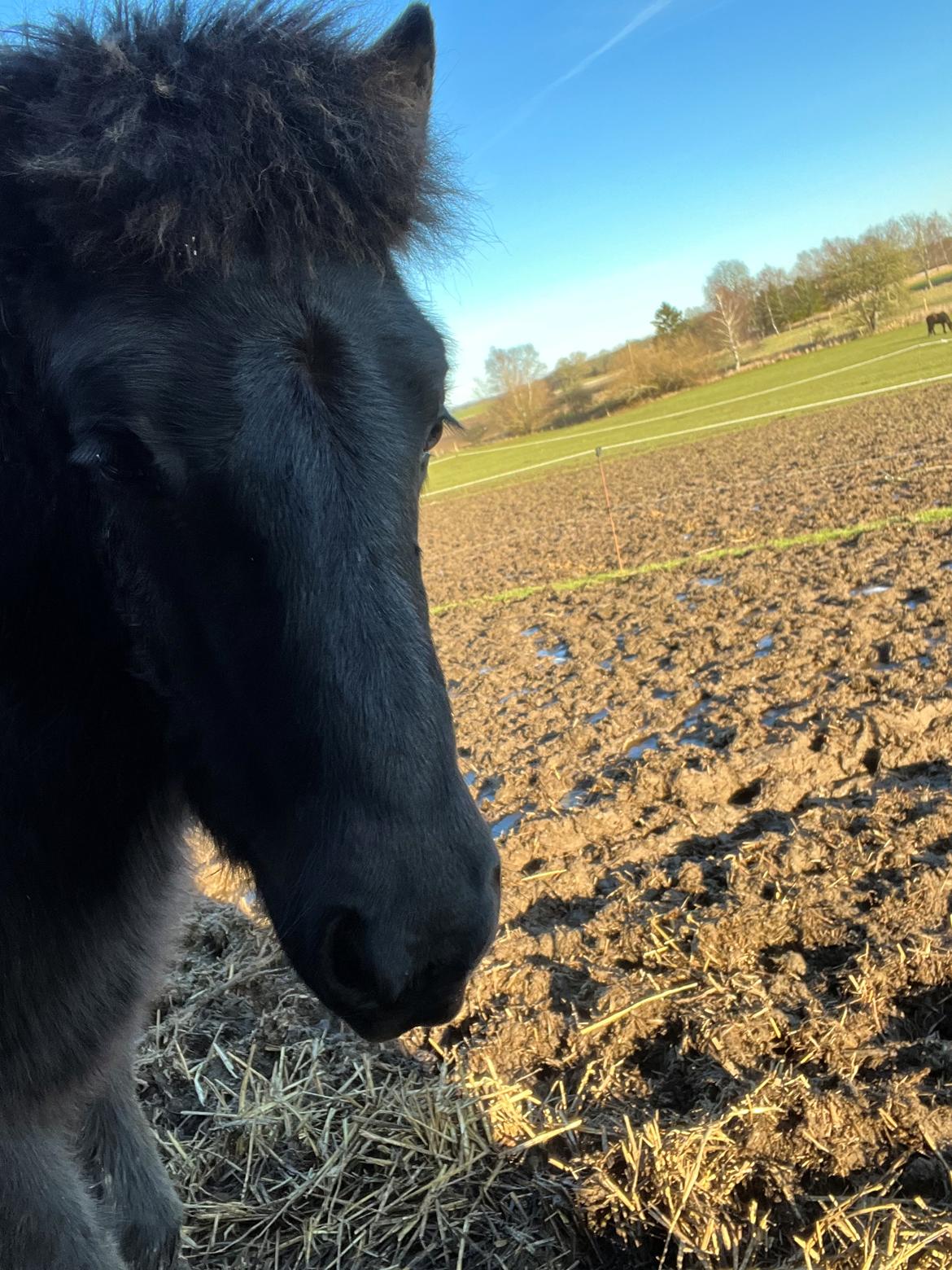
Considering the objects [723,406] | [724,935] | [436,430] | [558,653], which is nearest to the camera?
[436,430]

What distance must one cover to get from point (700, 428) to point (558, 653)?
26.0 metres

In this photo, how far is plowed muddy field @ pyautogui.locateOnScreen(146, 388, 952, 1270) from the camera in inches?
94.0

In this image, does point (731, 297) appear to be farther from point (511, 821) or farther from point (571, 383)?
point (511, 821)

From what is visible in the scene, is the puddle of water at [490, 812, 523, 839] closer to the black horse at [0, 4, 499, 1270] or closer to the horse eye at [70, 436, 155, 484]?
the black horse at [0, 4, 499, 1270]

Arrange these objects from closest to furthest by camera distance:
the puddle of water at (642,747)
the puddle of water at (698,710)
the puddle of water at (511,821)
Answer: the puddle of water at (511,821) < the puddle of water at (642,747) < the puddle of water at (698,710)

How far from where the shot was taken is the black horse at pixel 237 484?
4.50 ft

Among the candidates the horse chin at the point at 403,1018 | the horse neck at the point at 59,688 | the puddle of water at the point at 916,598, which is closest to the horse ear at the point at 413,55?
the horse neck at the point at 59,688

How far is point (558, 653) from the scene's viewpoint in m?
8.72

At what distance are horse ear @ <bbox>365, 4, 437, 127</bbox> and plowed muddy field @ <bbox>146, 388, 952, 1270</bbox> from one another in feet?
9.70

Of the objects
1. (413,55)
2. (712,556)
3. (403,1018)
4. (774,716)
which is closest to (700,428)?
(712,556)

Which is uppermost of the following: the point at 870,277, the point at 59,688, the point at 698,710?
the point at 870,277

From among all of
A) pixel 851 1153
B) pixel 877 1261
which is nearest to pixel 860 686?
pixel 851 1153

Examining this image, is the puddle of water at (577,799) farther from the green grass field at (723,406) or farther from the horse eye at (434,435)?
the green grass field at (723,406)

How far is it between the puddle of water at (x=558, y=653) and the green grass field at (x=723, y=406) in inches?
849
